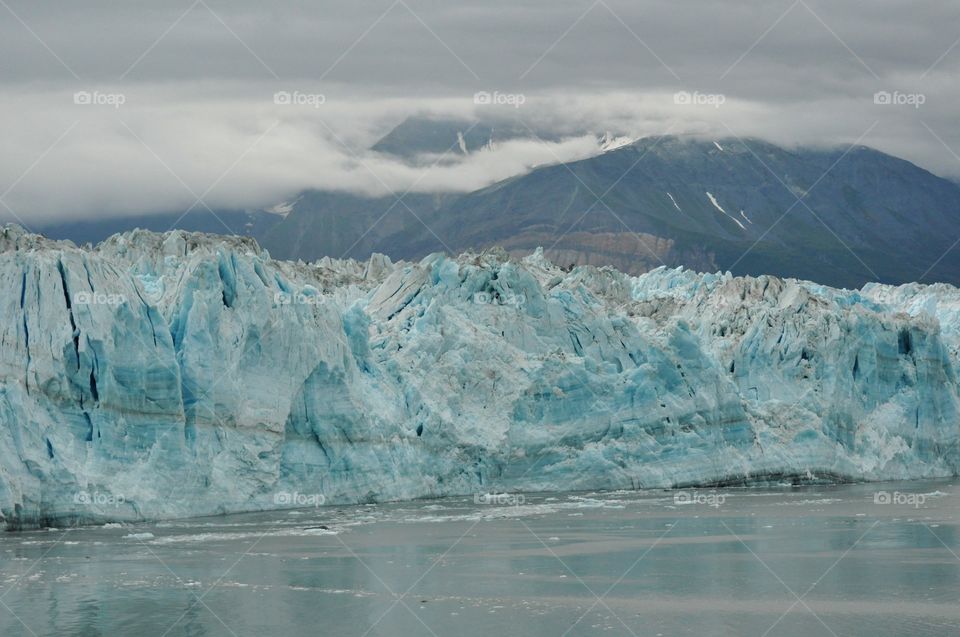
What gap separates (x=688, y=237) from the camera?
158 m

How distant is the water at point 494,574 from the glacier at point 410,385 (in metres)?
1.37

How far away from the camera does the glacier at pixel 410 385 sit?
29.7 meters

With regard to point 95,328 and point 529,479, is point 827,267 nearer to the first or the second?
point 529,479

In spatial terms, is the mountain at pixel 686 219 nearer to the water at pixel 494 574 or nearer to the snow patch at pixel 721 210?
the snow patch at pixel 721 210

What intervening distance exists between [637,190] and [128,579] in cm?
15118

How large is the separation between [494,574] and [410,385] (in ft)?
40.2

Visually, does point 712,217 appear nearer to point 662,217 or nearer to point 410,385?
point 662,217

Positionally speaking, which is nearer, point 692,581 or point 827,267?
point 692,581

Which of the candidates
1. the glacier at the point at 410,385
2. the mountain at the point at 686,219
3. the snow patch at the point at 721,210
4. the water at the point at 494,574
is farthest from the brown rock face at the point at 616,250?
the water at the point at 494,574

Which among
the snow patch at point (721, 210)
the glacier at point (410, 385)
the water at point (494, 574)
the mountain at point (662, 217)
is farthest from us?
the snow patch at point (721, 210)

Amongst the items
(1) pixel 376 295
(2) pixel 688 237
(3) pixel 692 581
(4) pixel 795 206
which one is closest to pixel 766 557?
(3) pixel 692 581

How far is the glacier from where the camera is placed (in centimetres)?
2966

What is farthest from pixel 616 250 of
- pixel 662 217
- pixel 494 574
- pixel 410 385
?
pixel 494 574

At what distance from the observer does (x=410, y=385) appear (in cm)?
3691
